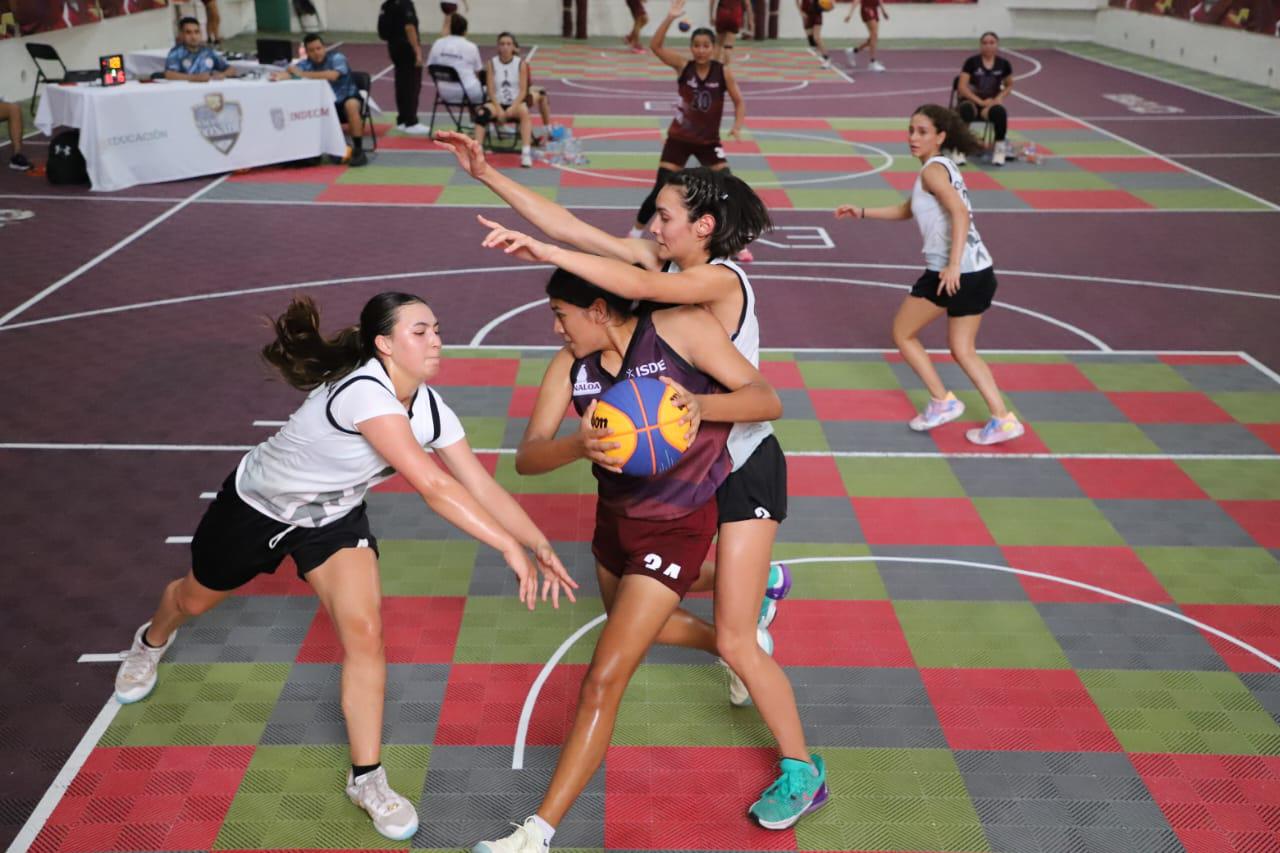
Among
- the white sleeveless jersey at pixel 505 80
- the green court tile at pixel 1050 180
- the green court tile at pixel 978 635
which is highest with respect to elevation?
the white sleeveless jersey at pixel 505 80

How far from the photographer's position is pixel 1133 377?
27.8 feet

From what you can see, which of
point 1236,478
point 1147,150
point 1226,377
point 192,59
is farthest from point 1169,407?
point 192,59

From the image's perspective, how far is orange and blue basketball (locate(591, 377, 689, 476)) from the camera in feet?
12.1

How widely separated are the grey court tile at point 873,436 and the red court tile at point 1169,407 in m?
1.56

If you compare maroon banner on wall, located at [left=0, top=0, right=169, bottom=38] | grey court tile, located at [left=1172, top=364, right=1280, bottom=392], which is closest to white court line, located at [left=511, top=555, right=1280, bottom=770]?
grey court tile, located at [left=1172, top=364, right=1280, bottom=392]

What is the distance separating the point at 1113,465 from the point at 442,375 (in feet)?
15.0

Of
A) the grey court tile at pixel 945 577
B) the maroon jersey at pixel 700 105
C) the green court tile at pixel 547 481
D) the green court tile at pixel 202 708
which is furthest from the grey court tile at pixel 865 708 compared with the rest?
the maroon jersey at pixel 700 105

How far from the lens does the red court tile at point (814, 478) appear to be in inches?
266

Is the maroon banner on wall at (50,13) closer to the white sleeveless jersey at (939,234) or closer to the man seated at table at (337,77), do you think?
the man seated at table at (337,77)

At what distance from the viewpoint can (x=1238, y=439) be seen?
7492 millimetres

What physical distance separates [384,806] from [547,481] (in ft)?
9.80

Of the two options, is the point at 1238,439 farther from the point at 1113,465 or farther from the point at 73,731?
the point at 73,731

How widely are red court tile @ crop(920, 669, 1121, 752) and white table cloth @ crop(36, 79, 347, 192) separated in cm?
1180

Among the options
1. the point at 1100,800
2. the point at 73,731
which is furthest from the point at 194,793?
the point at 1100,800
